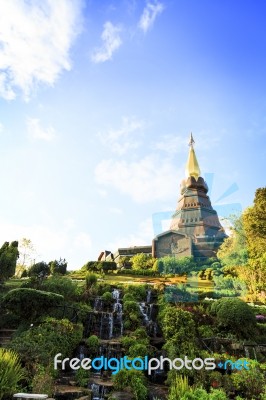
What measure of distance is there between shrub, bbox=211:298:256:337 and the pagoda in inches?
1182

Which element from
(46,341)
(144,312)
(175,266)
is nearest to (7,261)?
(144,312)

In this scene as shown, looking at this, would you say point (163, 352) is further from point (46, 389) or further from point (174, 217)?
point (174, 217)

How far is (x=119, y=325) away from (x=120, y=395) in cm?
883

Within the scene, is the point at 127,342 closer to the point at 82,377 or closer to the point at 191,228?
the point at 82,377

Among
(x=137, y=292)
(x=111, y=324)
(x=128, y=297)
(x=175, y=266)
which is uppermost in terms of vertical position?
(x=175, y=266)

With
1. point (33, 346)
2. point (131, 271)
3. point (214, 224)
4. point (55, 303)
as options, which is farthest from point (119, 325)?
point (214, 224)

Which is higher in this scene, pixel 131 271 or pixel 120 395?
pixel 131 271

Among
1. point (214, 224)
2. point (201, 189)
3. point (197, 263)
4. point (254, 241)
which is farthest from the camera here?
point (201, 189)

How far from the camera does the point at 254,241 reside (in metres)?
25.9

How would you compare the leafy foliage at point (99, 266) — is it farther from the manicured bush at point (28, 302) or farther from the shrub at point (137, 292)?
the manicured bush at point (28, 302)

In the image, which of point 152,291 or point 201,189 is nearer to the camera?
point 152,291

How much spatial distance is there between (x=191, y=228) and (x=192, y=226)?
2.06ft

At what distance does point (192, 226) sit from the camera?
58938mm

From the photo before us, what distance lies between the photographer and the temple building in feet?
173
